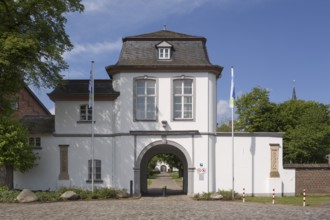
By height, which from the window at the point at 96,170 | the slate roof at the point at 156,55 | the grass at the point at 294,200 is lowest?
the grass at the point at 294,200

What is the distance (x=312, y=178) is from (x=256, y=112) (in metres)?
26.4

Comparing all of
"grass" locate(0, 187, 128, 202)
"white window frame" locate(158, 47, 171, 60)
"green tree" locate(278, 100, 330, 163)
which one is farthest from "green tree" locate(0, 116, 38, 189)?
"green tree" locate(278, 100, 330, 163)

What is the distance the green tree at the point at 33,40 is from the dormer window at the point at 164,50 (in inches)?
207

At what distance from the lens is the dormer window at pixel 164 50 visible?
30047 mm

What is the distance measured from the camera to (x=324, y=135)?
49.7 m

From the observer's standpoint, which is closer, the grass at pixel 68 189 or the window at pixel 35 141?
the grass at pixel 68 189

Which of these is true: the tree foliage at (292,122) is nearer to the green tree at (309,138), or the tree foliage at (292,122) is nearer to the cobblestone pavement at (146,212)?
the green tree at (309,138)

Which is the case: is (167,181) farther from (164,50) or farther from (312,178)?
(164,50)

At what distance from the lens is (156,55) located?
30156 mm

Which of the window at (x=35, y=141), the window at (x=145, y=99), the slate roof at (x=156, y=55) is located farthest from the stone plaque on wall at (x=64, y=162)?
the slate roof at (x=156, y=55)

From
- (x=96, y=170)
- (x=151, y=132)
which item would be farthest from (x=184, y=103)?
(x=96, y=170)

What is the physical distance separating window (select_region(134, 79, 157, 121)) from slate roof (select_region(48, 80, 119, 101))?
4.56 ft

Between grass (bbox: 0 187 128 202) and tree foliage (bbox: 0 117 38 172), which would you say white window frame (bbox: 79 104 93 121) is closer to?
tree foliage (bbox: 0 117 38 172)

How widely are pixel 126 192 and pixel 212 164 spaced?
544cm
